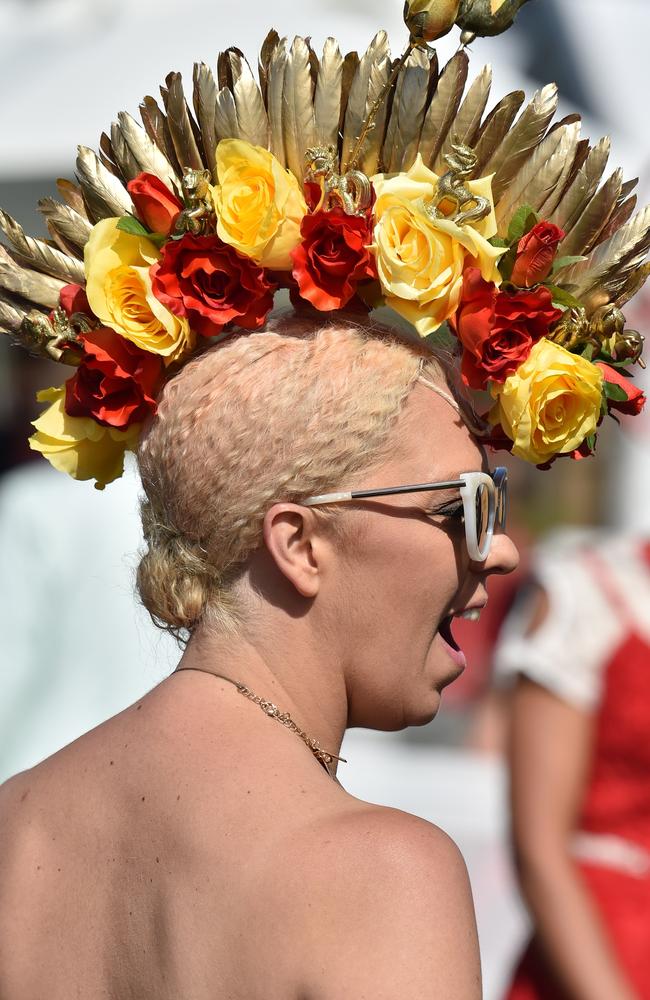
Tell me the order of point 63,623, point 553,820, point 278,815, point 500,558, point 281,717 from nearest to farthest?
1. point 278,815
2. point 281,717
3. point 500,558
4. point 553,820
5. point 63,623

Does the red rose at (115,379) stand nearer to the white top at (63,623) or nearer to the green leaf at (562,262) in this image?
the green leaf at (562,262)

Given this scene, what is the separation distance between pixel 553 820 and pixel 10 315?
2.01m

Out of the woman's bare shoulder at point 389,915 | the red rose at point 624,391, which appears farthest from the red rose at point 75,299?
the woman's bare shoulder at point 389,915

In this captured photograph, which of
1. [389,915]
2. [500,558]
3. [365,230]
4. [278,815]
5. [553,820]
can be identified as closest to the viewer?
[389,915]

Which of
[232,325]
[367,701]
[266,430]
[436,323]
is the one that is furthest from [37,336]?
[367,701]

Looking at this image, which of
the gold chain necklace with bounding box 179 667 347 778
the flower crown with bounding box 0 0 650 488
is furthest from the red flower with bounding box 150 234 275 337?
the gold chain necklace with bounding box 179 667 347 778

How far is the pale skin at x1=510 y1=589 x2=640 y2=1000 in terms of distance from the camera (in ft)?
9.98

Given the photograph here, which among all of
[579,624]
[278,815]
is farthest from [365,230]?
[579,624]

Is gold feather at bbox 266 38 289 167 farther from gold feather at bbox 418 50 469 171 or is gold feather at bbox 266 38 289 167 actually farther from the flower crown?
gold feather at bbox 418 50 469 171

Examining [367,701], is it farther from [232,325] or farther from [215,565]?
[232,325]

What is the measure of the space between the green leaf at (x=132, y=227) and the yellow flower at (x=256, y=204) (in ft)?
0.41

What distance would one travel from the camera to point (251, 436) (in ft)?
5.82

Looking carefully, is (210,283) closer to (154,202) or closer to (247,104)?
(154,202)

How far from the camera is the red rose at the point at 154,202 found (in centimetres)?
187
